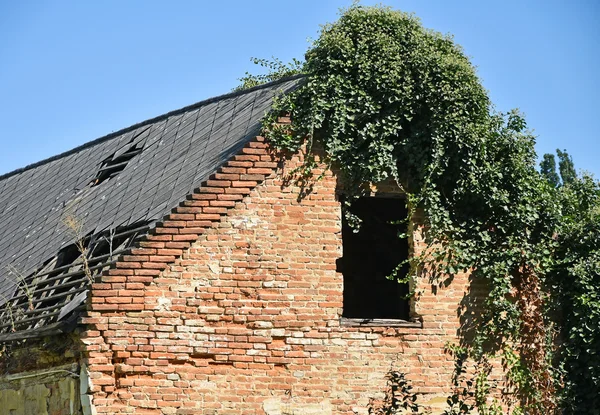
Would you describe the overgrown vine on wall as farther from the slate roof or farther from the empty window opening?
the empty window opening

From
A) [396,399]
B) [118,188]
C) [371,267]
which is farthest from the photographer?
[371,267]

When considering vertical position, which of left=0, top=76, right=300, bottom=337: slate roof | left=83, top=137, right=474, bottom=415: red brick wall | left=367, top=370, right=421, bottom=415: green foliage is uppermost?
left=0, top=76, right=300, bottom=337: slate roof

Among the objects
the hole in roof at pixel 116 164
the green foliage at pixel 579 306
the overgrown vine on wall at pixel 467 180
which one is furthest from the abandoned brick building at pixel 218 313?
the hole in roof at pixel 116 164

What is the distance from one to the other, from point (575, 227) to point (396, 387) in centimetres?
363

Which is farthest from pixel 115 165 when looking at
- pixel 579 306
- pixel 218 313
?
pixel 579 306

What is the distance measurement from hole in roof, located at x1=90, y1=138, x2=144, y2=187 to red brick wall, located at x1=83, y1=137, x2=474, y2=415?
177 inches

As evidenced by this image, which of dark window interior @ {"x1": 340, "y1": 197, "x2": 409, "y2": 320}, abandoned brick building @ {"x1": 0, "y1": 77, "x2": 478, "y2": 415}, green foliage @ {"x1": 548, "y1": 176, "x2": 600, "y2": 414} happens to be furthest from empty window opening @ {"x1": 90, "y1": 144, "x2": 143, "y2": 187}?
green foliage @ {"x1": 548, "y1": 176, "x2": 600, "y2": 414}

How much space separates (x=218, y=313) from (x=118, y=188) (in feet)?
13.5

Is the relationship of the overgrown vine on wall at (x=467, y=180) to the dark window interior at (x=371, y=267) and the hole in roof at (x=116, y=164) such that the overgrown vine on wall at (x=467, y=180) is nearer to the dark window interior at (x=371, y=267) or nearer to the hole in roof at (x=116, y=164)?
the dark window interior at (x=371, y=267)

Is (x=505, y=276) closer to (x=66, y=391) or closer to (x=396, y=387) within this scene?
(x=396, y=387)

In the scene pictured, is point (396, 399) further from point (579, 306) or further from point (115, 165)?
point (115, 165)

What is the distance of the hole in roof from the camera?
1687 cm

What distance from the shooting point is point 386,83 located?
1356cm

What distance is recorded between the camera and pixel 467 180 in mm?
13547
